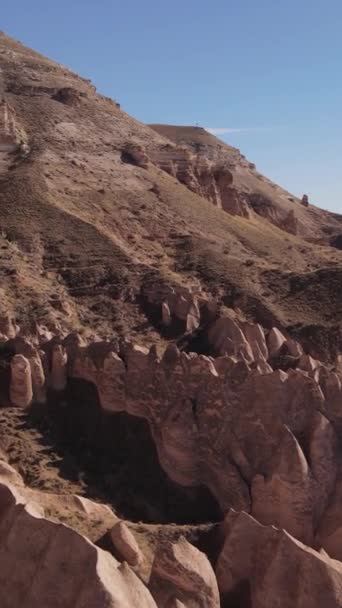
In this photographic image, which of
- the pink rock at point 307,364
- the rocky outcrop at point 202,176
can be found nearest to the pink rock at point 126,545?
the pink rock at point 307,364

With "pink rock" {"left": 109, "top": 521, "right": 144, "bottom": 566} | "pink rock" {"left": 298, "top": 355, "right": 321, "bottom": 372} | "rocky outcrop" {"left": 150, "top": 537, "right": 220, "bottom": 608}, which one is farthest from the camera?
"pink rock" {"left": 298, "top": 355, "right": 321, "bottom": 372}

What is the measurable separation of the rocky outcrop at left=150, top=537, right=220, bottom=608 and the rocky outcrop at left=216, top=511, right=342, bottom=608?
824mm

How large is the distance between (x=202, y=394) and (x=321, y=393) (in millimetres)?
3122

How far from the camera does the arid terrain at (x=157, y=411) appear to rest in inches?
412

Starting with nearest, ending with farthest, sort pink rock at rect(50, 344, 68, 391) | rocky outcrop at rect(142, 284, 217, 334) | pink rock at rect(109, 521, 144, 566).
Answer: pink rock at rect(109, 521, 144, 566) → pink rock at rect(50, 344, 68, 391) → rocky outcrop at rect(142, 284, 217, 334)

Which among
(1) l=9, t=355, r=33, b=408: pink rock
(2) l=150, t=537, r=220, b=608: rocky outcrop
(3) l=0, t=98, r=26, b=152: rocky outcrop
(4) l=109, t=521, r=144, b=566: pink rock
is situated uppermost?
(3) l=0, t=98, r=26, b=152: rocky outcrop

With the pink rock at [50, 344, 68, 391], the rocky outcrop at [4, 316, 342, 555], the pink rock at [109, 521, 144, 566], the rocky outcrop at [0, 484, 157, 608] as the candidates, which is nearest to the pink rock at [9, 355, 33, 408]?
the rocky outcrop at [4, 316, 342, 555]

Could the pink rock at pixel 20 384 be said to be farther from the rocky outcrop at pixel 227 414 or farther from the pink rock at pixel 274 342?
the pink rock at pixel 274 342

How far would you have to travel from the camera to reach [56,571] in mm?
9664

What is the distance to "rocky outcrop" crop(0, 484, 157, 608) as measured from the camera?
9102 mm

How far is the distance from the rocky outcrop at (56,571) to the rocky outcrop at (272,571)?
2306 millimetres

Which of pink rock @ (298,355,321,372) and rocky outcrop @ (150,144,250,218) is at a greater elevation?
rocky outcrop @ (150,144,250,218)

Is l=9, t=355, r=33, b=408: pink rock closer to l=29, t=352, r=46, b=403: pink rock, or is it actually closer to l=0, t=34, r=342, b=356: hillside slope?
l=29, t=352, r=46, b=403: pink rock

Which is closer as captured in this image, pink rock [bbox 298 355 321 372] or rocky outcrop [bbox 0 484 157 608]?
rocky outcrop [bbox 0 484 157 608]
